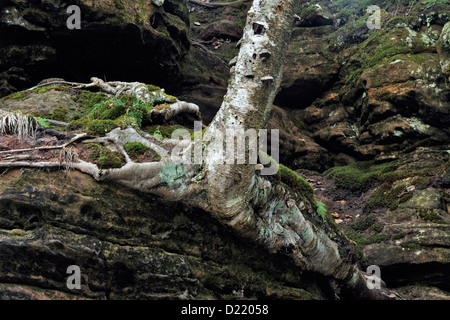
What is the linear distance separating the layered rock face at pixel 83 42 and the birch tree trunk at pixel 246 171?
532 centimetres

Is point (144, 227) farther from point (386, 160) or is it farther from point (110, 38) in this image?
point (386, 160)

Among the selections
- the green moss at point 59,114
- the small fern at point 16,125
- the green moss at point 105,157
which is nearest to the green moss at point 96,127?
the green moss at point 105,157

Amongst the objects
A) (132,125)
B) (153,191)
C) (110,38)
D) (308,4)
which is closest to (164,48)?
(110,38)

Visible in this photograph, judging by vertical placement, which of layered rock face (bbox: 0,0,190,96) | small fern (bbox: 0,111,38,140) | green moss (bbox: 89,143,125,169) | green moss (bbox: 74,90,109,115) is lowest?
green moss (bbox: 89,143,125,169)

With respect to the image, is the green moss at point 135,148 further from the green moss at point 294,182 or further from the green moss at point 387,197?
the green moss at point 387,197

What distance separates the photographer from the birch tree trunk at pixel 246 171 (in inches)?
176

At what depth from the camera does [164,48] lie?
1059 cm

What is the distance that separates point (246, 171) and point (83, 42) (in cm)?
697

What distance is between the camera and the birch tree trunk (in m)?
4.47

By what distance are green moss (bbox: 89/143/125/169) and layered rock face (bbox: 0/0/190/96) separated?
18.1ft

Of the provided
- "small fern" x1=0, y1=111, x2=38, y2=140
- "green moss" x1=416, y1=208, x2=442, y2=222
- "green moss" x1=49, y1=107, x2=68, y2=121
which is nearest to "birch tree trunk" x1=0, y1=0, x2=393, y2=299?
"small fern" x1=0, y1=111, x2=38, y2=140

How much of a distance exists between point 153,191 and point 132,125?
1.33 m

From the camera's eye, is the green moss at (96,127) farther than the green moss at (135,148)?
Yes

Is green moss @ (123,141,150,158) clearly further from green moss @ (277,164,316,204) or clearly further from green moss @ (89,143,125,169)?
green moss @ (277,164,316,204)
